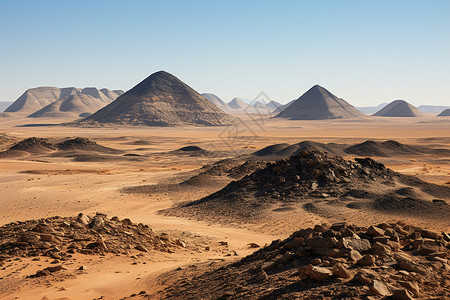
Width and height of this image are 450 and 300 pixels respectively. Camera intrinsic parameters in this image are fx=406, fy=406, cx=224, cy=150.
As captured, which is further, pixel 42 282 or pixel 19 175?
pixel 19 175

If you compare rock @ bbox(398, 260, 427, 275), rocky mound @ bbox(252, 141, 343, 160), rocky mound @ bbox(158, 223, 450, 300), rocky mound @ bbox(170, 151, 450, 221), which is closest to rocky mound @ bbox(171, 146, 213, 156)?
rocky mound @ bbox(252, 141, 343, 160)

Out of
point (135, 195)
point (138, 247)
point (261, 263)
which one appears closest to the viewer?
point (261, 263)

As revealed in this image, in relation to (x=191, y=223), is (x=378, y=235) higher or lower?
higher

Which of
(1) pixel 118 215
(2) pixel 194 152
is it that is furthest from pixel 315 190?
(2) pixel 194 152

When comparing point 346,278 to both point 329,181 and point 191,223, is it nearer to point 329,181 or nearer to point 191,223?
point 191,223

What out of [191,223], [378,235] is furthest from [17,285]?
[191,223]

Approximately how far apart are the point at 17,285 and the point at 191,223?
1013 cm

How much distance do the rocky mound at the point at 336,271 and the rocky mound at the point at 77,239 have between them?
10.0 ft

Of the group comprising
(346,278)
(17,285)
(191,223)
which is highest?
(346,278)

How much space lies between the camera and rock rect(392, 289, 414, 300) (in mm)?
5918

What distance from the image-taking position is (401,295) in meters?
5.95

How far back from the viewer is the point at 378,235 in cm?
893

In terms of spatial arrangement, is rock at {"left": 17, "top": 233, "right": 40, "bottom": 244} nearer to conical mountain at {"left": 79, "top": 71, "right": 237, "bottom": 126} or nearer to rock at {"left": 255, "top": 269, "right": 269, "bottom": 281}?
rock at {"left": 255, "top": 269, "right": 269, "bottom": 281}

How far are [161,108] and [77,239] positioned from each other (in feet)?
444
